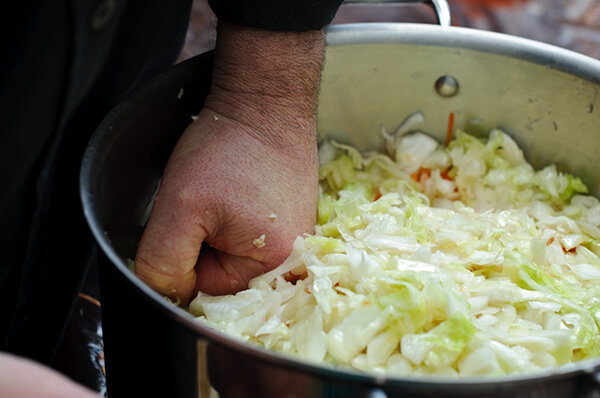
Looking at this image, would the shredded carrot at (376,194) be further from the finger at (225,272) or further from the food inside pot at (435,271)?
the finger at (225,272)

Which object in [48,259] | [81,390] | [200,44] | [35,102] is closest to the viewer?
[81,390]

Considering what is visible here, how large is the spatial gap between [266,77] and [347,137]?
1.11 ft

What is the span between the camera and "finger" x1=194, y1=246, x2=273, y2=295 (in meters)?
0.98

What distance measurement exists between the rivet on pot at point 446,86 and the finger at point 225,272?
509 millimetres

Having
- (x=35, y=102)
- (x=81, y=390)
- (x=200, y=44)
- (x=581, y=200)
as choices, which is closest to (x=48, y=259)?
(x=35, y=102)

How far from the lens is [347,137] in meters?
1.30

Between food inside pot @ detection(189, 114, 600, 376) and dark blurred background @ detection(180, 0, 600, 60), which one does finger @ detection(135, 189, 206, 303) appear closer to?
food inside pot @ detection(189, 114, 600, 376)

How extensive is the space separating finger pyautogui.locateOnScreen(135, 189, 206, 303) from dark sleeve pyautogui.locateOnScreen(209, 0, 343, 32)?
0.27 meters

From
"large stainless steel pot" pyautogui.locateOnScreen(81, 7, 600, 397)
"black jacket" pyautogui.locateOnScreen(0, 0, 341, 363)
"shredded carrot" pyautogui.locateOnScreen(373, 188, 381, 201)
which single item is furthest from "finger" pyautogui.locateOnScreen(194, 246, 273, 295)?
"shredded carrot" pyautogui.locateOnScreen(373, 188, 381, 201)

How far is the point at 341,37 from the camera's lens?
46.7 inches

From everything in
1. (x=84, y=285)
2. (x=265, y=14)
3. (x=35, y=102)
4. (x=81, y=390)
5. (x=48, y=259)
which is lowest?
(x=84, y=285)

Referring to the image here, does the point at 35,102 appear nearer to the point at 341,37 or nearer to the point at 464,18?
the point at 341,37

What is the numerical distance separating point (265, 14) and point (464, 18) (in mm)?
1793

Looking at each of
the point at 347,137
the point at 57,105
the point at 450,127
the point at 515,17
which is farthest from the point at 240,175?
the point at 515,17
